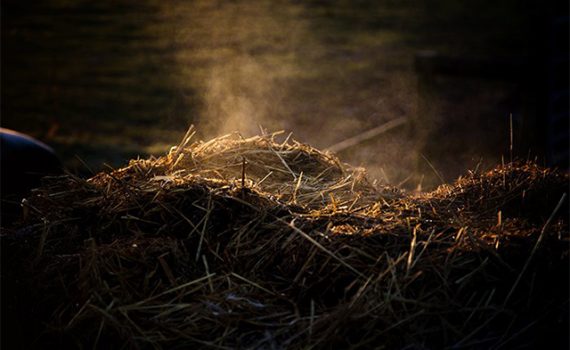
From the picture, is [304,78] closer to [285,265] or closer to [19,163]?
[19,163]

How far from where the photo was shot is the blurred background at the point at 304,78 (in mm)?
6332

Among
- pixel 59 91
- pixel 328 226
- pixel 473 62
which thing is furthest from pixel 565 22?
pixel 59 91

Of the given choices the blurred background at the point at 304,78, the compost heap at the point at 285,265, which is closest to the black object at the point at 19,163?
the blurred background at the point at 304,78

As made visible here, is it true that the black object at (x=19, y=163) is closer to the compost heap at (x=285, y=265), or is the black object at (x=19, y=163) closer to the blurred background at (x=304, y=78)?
the blurred background at (x=304, y=78)

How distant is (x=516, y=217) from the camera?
2.68 m

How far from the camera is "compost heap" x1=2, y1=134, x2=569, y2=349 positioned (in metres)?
2.17

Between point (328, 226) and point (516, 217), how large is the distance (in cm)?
79

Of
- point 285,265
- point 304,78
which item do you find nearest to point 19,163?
point 285,265

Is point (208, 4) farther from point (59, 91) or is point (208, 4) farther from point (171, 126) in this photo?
point (171, 126)

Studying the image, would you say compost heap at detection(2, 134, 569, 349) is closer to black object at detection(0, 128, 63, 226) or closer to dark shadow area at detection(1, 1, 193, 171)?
black object at detection(0, 128, 63, 226)

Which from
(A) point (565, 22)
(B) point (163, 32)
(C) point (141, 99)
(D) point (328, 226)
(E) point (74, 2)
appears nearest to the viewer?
(D) point (328, 226)

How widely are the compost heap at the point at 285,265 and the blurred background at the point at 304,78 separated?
1.14 feet

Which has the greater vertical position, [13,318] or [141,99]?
[13,318]

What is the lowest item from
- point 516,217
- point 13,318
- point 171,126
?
point 171,126
